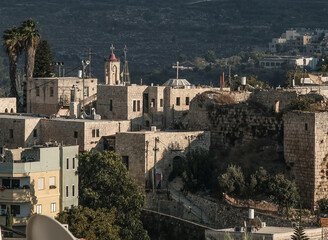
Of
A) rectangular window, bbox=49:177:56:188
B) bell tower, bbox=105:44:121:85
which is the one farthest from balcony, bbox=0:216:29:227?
bell tower, bbox=105:44:121:85

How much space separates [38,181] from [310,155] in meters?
11.0

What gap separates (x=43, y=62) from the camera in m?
70.8

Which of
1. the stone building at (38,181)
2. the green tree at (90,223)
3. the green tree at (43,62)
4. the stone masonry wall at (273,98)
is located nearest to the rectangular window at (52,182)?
the stone building at (38,181)

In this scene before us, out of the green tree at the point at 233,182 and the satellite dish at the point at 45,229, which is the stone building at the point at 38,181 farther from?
the satellite dish at the point at 45,229

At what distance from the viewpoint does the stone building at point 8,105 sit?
67250mm

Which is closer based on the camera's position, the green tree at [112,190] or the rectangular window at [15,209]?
the rectangular window at [15,209]

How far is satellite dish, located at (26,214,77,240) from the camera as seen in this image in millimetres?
26562

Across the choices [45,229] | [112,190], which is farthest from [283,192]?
[45,229]

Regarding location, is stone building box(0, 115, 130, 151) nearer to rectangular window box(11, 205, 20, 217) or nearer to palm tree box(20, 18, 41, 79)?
rectangular window box(11, 205, 20, 217)

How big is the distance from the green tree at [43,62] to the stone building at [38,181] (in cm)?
1819

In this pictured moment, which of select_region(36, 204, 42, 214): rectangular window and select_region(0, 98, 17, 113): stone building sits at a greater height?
select_region(0, 98, 17, 113): stone building

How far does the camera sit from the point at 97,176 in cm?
5306

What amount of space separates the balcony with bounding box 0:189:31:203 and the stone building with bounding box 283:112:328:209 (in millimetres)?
11324

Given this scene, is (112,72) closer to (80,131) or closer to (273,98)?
(80,131)
